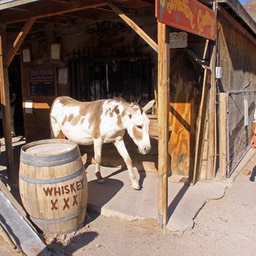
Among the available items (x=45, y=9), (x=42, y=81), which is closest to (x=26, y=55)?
(x=42, y=81)

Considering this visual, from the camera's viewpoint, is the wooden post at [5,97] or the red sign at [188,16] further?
the wooden post at [5,97]

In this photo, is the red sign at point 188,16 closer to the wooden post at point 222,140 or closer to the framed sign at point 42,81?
the wooden post at point 222,140

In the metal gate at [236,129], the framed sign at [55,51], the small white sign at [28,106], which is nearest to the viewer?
the metal gate at [236,129]

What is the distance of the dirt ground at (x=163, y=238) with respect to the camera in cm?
328

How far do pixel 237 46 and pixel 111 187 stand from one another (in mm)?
4148

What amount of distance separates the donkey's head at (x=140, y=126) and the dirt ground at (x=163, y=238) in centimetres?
107

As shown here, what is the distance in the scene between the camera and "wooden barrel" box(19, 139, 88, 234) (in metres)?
3.34

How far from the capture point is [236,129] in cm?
618

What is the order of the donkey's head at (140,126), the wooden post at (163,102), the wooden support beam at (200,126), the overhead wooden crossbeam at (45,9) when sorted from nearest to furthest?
the wooden post at (163,102) → the overhead wooden crossbeam at (45,9) → the donkey's head at (140,126) → the wooden support beam at (200,126)

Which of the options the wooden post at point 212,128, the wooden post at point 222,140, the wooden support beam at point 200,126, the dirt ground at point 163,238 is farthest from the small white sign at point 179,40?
the dirt ground at point 163,238

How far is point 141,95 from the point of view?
Answer: 5.46 meters

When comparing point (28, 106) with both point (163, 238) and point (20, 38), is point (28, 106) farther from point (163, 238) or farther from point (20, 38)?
point (163, 238)

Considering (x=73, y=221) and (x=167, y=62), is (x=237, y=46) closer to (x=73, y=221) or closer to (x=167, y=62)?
(x=167, y=62)

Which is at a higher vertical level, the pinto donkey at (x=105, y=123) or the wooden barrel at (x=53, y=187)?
the pinto donkey at (x=105, y=123)
